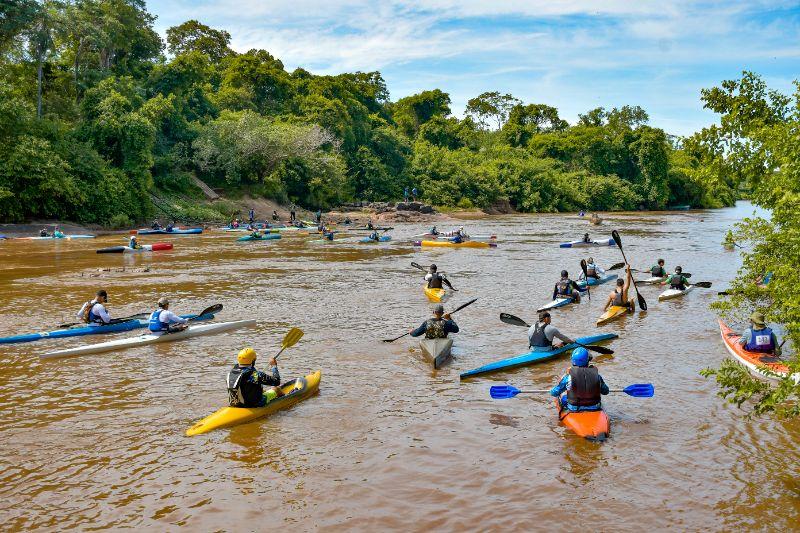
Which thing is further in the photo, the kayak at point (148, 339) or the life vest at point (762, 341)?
the kayak at point (148, 339)

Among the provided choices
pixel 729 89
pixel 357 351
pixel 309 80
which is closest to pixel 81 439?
pixel 357 351

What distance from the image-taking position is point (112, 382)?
1142 cm

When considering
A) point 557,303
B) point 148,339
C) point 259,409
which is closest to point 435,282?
point 557,303

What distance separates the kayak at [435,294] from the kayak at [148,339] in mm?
6274

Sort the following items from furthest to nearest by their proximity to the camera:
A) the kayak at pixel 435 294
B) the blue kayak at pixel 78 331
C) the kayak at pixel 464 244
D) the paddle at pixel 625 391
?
the kayak at pixel 464 244 < the kayak at pixel 435 294 < the blue kayak at pixel 78 331 < the paddle at pixel 625 391

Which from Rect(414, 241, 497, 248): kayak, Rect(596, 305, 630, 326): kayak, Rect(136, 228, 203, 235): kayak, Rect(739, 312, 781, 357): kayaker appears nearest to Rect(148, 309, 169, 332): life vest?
Rect(596, 305, 630, 326): kayak

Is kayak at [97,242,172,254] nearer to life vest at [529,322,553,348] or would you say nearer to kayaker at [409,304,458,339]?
kayaker at [409,304,458,339]

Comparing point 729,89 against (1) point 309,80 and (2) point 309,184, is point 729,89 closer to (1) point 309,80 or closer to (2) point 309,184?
(2) point 309,184

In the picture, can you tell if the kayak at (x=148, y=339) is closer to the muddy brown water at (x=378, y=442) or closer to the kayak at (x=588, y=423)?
the muddy brown water at (x=378, y=442)

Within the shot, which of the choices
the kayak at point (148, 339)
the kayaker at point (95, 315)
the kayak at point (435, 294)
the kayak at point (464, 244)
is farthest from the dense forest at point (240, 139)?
the kayak at point (464, 244)

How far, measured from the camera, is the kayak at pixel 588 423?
8805 millimetres

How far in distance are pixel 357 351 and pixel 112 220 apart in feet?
115

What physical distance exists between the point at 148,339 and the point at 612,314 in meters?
11.9

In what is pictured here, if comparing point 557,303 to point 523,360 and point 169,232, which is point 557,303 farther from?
point 169,232
